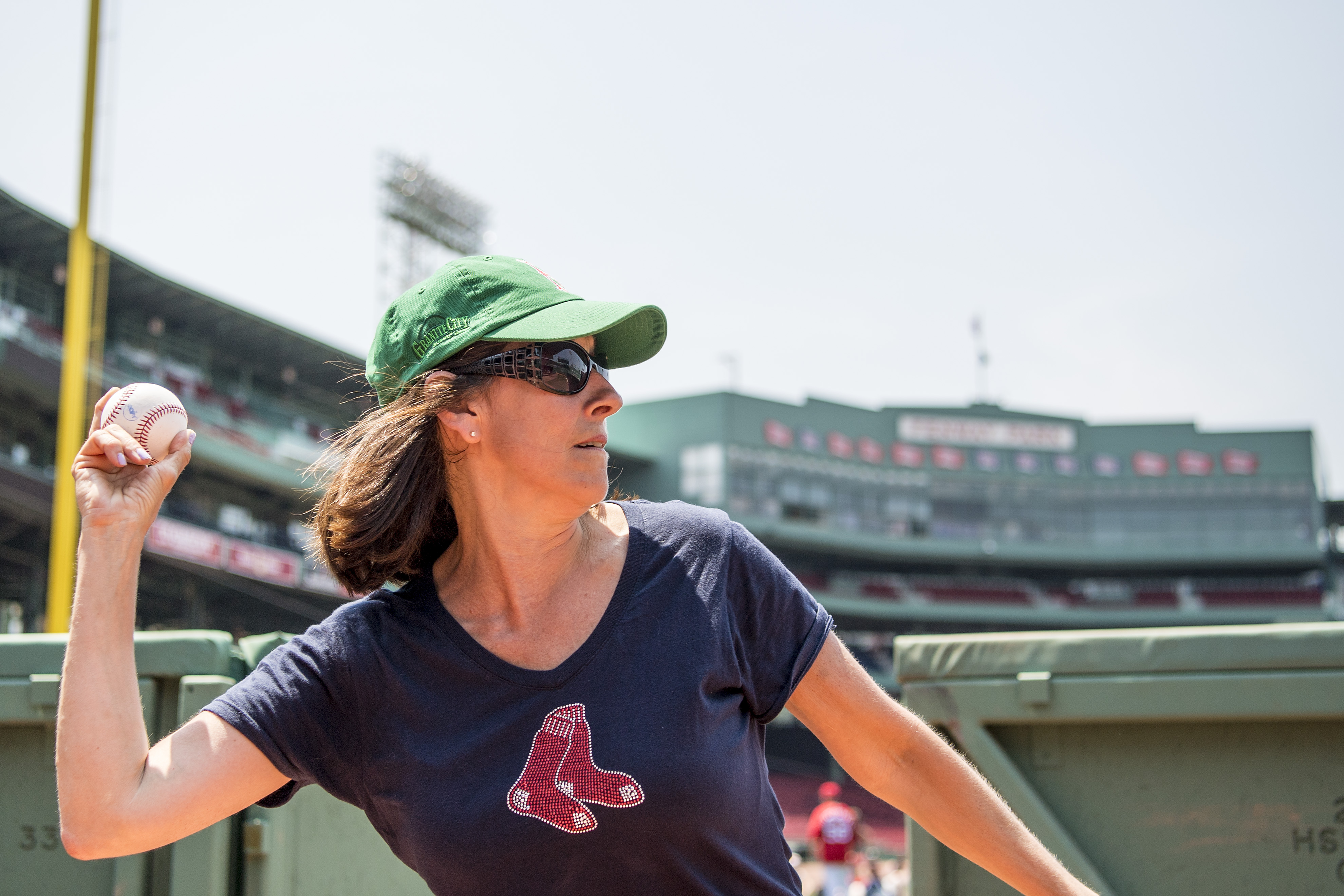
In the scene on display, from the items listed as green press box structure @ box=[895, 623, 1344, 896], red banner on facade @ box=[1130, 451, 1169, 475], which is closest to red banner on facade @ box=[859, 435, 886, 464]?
red banner on facade @ box=[1130, 451, 1169, 475]

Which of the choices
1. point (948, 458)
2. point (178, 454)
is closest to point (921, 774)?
point (178, 454)

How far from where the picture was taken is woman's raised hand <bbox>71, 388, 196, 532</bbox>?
1653 mm

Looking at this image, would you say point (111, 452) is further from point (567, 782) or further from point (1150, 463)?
point (1150, 463)

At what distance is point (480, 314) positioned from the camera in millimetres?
1835

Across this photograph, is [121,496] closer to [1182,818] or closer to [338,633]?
[338,633]

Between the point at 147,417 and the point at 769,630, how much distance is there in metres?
1.14

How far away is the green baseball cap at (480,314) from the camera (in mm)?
1814

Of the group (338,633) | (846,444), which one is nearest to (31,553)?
(338,633)

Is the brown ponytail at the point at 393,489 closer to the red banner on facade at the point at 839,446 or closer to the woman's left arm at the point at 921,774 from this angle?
the woman's left arm at the point at 921,774

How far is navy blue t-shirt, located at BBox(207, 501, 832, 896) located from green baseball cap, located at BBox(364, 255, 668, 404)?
1.27 feet

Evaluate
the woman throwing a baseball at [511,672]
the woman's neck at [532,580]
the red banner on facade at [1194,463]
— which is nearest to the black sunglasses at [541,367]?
the woman throwing a baseball at [511,672]

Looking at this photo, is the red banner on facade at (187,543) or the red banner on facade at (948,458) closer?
the red banner on facade at (187,543)

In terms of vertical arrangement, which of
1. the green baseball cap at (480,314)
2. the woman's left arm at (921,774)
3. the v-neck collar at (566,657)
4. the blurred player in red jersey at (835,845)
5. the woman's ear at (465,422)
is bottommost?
the blurred player in red jersey at (835,845)

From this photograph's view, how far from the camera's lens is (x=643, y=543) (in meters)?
1.89
